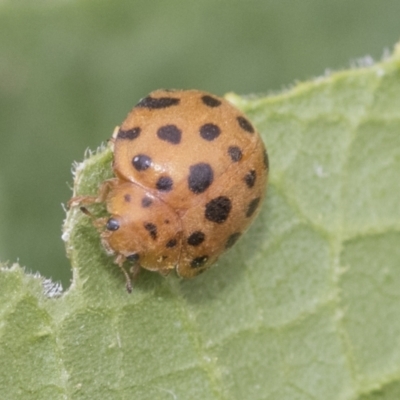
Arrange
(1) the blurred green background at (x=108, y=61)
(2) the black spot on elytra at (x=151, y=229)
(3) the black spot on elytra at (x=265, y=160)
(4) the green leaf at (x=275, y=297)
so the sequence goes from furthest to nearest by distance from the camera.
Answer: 1. (1) the blurred green background at (x=108, y=61)
2. (3) the black spot on elytra at (x=265, y=160)
3. (2) the black spot on elytra at (x=151, y=229)
4. (4) the green leaf at (x=275, y=297)

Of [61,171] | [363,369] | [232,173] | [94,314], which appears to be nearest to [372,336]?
[363,369]

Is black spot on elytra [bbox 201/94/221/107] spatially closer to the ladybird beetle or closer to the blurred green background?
the ladybird beetle

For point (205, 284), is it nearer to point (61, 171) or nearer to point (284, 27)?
point (61, 171)

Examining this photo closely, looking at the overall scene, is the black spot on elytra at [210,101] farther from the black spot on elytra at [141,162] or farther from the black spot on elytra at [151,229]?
the black spot on elytra at [151,229]

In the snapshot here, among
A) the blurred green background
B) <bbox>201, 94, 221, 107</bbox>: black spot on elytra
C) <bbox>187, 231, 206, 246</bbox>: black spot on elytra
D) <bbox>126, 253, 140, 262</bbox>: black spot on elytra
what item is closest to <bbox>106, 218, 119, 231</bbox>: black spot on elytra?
<bbox>126, 253, 140, 262</bbox>: black spot on elytra

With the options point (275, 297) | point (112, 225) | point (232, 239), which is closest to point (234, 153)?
point (232, 239)

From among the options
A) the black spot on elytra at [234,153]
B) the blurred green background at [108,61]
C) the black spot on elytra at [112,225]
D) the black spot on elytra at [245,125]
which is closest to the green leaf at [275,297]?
the black spot on elytra at [112,225]
